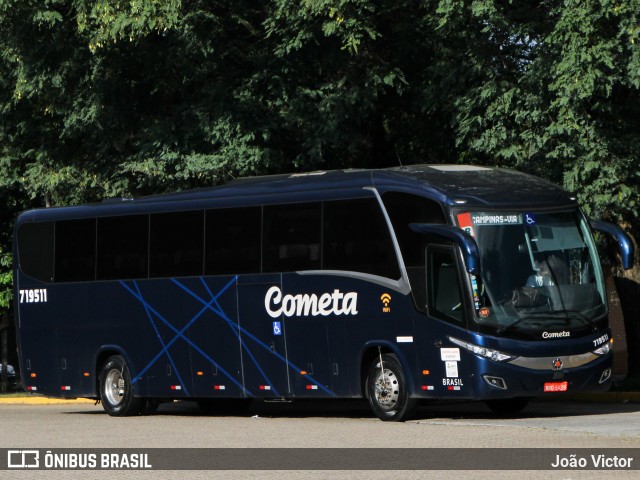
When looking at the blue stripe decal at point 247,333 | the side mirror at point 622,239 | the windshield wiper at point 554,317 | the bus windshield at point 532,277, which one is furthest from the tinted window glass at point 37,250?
the side mirror at point 622,239

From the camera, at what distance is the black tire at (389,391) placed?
2066 centimetres

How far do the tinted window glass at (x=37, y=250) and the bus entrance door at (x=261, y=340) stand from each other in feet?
15.3

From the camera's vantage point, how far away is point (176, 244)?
2405 centimetres

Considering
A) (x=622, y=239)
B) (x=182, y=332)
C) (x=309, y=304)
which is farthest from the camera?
(x=182, y=332)

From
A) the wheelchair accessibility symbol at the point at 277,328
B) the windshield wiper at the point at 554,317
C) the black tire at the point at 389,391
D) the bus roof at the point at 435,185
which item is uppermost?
the bus roof at the point at 435,185

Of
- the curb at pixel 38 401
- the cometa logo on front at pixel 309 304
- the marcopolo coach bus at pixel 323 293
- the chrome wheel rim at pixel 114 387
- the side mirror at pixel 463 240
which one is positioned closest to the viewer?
the side mirror at pixel 463 240

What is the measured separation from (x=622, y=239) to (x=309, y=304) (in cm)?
464

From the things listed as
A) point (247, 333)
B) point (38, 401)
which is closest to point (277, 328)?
point (247, 333)

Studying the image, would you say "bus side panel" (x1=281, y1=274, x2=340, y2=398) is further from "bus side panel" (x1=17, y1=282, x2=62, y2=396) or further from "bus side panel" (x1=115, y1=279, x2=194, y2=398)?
"bus side panel" (x1=17, y1=282, x2=62, y2=396)

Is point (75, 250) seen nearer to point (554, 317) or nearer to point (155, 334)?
point (155, 334)

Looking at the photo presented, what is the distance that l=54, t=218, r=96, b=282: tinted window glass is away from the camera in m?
25.5

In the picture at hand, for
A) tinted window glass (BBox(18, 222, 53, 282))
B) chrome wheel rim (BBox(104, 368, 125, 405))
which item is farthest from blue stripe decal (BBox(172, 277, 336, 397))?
tinted window glass (BBox(18, 222, 53, 282))

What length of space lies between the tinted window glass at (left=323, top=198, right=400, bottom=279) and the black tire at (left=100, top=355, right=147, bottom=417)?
17.0 feet

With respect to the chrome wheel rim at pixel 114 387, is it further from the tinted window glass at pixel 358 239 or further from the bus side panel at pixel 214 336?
the tinted window glass at pixel 358 239
